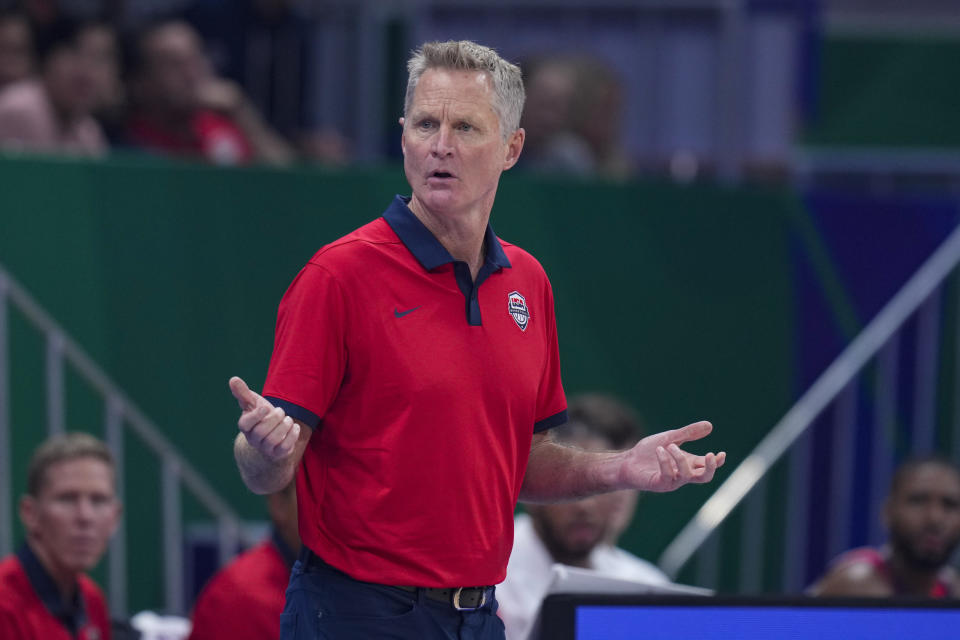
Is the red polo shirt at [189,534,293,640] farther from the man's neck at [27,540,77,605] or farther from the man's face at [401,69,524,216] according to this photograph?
the man's face at [401,69,524,216]

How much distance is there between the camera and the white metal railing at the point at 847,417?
616 cm

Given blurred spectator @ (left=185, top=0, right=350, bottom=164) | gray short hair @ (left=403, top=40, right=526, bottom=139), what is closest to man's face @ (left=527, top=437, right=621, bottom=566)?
gray short hair @ (left=403, top=40, right=526, bottom=139)

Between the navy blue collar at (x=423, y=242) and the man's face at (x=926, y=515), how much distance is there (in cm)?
307

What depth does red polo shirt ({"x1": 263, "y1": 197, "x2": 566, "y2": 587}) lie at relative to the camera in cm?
240

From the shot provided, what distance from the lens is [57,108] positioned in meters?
5.84

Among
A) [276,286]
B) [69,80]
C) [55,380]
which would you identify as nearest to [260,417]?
[55,380]

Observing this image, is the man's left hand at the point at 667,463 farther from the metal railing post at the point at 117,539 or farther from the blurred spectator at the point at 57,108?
the blurred spectator at the point at 57,108

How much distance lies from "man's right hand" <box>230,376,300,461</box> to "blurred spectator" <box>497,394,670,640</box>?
230 cm

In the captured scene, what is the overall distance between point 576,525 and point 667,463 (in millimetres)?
2154

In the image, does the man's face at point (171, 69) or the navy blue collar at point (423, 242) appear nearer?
the navy blue collar at point (423, 242)

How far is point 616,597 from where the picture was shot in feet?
9.32

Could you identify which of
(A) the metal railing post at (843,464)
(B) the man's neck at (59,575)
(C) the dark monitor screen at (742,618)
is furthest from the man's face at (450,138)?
(A) the metal railing post at (843,464)

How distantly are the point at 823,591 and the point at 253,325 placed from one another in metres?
2.41

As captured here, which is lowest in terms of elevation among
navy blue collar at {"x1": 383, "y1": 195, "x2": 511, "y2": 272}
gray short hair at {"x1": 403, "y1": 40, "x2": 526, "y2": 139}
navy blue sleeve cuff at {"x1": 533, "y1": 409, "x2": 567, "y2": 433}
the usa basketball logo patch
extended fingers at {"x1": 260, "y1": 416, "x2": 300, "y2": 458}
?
navy blue sleeve cuff at {"x1": 533, "y1": 409, "x2": 567, "y2": 433}
